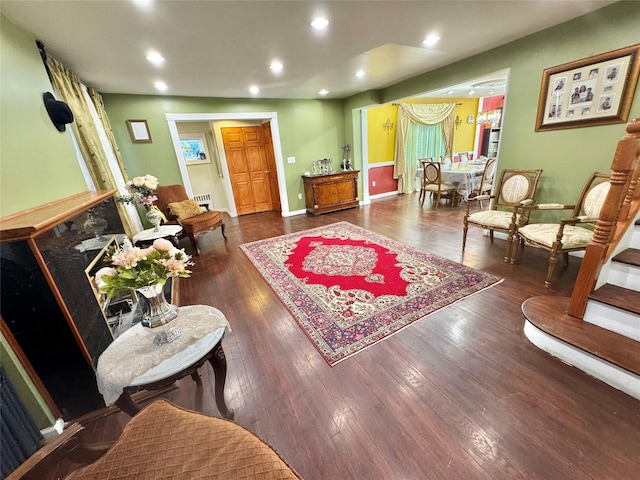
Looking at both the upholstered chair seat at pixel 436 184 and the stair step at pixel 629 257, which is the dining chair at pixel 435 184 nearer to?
the upholstered chair seat at pixel 436 184

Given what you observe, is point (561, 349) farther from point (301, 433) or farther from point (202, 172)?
point (202, 172)

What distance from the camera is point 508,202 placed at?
319 centimetres

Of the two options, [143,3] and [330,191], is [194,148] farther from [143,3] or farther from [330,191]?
[143,3]

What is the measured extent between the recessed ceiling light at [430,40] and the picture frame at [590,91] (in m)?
1.26

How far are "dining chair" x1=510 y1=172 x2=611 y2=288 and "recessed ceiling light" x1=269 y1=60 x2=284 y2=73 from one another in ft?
10.8

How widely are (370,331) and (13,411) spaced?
1.90m

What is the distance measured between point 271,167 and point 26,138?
14.9 feet

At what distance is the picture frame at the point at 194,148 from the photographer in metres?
5.88

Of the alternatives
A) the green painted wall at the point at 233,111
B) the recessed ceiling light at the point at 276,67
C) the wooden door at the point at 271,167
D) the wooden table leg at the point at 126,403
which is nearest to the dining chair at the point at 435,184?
the green painted wall at the point at 233,111

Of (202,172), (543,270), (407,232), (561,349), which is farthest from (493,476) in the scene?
(202,172)

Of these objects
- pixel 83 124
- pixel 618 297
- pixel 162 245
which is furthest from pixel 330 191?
pixel 162 245

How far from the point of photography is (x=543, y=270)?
2.62 m

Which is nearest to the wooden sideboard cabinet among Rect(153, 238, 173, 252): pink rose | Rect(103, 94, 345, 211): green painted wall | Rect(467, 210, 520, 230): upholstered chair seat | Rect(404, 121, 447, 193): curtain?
Rect(103, 94, 345, 211): green painted wall

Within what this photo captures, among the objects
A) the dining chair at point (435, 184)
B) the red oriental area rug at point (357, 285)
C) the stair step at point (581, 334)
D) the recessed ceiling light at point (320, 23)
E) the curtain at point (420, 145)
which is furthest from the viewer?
the curtain at point (420, 145)
